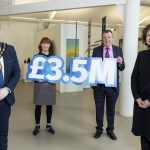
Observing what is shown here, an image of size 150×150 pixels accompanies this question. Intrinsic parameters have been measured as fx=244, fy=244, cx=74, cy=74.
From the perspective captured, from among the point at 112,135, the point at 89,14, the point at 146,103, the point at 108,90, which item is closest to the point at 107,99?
the point at 108,90

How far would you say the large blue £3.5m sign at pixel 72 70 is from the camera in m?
3.43

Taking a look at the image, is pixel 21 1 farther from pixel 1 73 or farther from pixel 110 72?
pixel 1 73

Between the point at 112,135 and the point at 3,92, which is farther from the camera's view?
the point at 112,135

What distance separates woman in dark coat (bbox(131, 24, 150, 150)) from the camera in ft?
6.97

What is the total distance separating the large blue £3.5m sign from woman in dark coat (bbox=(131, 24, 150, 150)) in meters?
1.21

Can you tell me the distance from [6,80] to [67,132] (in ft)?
6.00

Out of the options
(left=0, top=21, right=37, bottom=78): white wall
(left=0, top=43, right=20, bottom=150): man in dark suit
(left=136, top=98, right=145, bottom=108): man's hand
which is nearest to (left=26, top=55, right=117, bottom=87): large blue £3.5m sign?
(left=0, top=43, right=20, bottom=150): man in dark suit

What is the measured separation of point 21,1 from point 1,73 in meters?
4.74

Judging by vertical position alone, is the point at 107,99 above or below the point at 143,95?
below

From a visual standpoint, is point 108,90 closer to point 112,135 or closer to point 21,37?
point 112,135

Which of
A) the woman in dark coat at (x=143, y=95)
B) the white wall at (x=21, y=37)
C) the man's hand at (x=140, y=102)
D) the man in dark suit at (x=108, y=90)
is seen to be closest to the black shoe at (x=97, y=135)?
the man in dark suit at (x=108, y=90)

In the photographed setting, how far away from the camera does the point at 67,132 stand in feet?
12.5

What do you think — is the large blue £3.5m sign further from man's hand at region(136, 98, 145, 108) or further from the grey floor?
man's hand at region(136, 98, 145, 108)

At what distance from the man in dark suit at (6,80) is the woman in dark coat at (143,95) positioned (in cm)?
113
